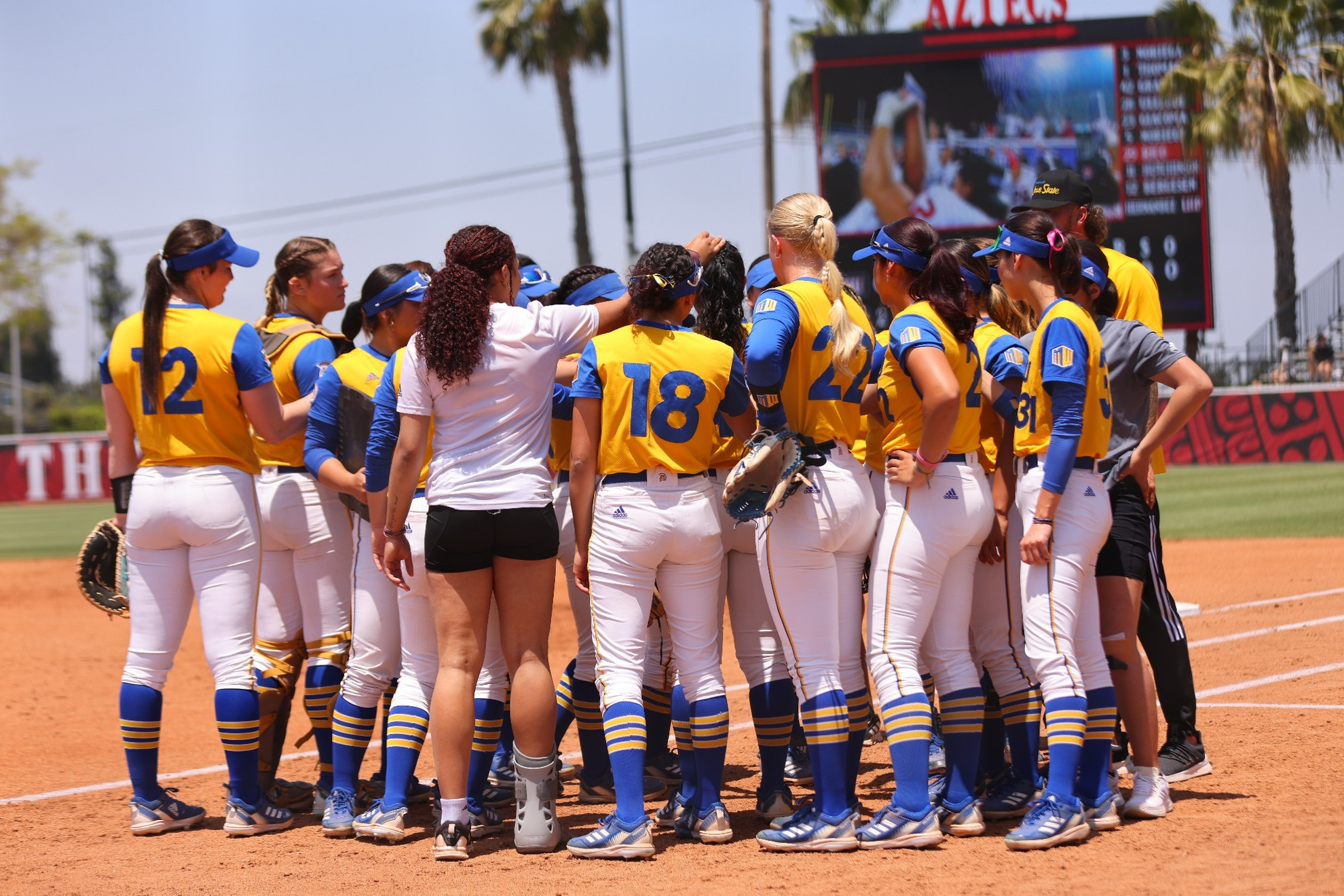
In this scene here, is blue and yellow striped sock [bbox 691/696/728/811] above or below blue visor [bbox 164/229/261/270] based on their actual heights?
below

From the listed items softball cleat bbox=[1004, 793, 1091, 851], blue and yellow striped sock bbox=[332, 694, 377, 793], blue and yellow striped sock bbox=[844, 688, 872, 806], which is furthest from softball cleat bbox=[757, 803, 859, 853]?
blue and yellow striped sock bbox=[332, 694, 377, 793]

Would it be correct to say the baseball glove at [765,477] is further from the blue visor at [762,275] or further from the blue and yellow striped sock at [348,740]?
the blue and yellow striped sock at [348,740]

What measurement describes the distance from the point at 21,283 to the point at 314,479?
145ft

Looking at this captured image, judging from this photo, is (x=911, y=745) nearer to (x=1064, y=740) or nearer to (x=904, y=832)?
(x=904, y=832)

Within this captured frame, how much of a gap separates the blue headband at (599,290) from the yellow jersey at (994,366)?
1588 mm

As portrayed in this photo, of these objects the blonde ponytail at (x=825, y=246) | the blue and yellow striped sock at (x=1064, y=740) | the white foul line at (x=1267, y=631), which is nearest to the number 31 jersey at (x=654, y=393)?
the blonde ponytail at (x=825, y=246)

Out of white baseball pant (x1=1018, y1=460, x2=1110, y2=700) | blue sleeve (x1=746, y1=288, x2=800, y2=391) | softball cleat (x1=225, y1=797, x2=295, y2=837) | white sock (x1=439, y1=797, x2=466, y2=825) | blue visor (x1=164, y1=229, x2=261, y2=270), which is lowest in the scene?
softball cleat (x1=225, y1=797, x2=295, y2=837)

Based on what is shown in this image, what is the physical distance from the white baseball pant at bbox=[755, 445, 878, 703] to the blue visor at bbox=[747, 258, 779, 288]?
120 cm

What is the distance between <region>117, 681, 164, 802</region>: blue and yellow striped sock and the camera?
16.5 feet

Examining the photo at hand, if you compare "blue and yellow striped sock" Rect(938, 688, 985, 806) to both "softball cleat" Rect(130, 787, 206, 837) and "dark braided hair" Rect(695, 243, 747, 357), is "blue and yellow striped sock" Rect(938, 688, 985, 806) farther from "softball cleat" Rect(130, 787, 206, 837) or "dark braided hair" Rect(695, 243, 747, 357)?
"softball cleat" Rect(130, 787, 206, 837)

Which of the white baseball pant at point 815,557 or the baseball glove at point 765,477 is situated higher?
the baseball glove at point 765,477

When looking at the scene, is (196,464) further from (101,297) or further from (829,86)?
(101,297)

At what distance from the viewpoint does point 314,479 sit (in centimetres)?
539

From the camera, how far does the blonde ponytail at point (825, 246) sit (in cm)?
439
